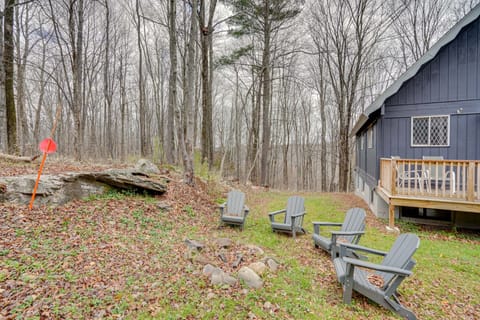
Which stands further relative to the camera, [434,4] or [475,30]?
[434,4]

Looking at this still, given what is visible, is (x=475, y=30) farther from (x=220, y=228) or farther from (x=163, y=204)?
(x=163, y=204)

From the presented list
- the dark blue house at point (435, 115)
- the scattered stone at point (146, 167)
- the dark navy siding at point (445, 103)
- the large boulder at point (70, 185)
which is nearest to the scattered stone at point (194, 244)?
the large boulder at point (70, 185)

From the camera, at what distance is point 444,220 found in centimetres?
629

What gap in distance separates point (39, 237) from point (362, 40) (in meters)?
15.4

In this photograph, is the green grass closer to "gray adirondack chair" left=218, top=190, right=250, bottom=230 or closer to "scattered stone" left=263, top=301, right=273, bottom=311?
"scattered stone" left=263, top=301, right=273, bottom=311

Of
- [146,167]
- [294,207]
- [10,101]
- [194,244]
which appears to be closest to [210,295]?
[194,244]

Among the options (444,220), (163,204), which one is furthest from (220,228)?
(444,220)

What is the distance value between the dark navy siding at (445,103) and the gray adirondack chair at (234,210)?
15.8ft

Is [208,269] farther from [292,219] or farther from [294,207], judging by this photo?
[294,207]

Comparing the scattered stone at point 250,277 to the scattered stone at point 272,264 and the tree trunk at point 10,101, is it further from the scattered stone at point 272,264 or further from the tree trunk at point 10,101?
the tree trunk at point 10,101

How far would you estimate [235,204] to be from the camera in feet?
19.2

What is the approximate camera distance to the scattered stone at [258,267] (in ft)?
10.7

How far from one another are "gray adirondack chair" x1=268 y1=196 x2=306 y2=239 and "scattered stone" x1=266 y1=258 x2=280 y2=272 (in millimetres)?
1478

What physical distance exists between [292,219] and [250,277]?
7.06ft
